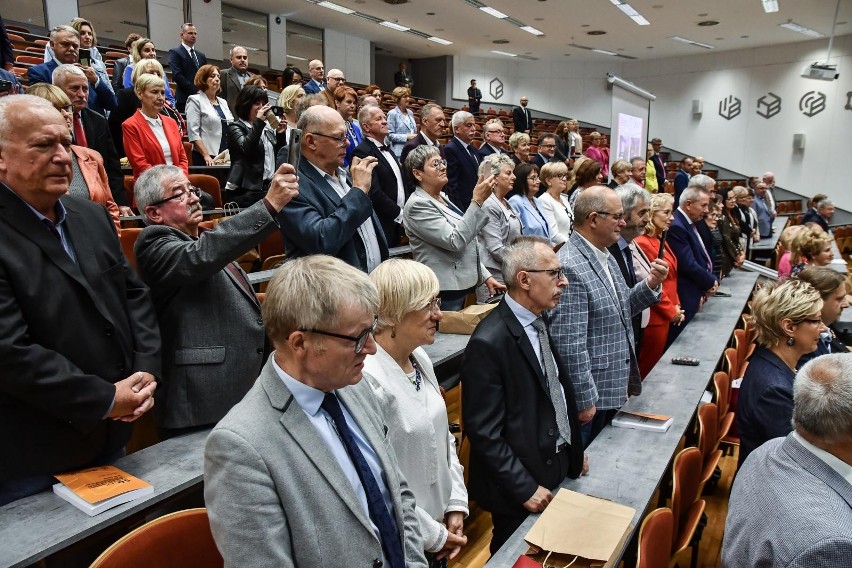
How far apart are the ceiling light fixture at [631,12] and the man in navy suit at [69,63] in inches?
386

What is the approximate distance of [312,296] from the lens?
1.14 metres

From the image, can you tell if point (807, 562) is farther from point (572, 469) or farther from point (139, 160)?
point (139, 160)

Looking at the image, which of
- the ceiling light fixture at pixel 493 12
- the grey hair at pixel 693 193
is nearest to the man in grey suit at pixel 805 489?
the grey hair at pixel 693 193

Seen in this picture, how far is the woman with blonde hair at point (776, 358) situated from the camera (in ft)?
7.30

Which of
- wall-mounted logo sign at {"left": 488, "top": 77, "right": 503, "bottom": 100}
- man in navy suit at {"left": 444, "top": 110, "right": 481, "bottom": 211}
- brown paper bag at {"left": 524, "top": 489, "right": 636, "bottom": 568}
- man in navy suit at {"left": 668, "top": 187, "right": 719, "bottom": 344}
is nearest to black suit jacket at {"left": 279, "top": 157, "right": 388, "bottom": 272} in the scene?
brown paper bag at {"left": 524, "top": 489, "right": 636, "bottom": 568}

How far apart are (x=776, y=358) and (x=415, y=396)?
1.56m

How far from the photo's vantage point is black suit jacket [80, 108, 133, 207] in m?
3.44

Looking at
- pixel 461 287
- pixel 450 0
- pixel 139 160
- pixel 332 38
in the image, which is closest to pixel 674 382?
pixel 461 287

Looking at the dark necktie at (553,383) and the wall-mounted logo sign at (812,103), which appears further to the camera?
the wall-mounted logo sign at (812,103)

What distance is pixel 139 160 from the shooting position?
369cm

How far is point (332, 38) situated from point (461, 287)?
14.4m

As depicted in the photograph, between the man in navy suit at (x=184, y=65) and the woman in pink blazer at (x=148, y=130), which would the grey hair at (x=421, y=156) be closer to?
the woman in pink blazer at (x=148, y=130)

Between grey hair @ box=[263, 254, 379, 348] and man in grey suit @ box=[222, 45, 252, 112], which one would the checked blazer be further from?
man in grey suit @ box=[222, 45, 252, 112]

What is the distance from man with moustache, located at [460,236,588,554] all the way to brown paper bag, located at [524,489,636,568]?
7.1 inches
